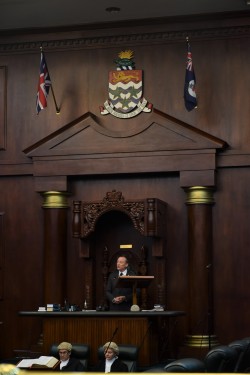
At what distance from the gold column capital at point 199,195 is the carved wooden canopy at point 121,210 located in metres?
0.43

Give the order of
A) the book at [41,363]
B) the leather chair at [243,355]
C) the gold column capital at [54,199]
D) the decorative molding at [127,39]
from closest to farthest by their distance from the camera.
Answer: the leather chair at [243,355] → the book at [41,363] → the decorative molding at [127,39] → the gold column capital at [54,199]

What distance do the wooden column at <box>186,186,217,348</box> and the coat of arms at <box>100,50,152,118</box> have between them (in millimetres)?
1609

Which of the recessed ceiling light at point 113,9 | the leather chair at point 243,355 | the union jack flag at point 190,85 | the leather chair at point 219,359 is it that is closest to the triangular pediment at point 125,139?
the union jack flag at point 190,85

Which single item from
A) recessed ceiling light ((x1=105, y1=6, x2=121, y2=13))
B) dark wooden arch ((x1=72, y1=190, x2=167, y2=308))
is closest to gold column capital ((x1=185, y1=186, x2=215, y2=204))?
dark wooden arch ((x1=72, y1=190, x2=167, y2=308))

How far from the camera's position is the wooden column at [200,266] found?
42.7 feet

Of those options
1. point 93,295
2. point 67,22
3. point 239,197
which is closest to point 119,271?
point 93,295

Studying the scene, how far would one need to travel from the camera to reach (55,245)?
13.7 m

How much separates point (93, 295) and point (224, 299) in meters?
1.99

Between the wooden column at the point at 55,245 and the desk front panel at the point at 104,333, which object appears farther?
the wooden column at the point at 55,245

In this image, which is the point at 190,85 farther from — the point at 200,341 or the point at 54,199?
the point at 200,341

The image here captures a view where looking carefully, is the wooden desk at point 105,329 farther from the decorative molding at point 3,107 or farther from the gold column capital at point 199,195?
the decorative molding at point 3,107

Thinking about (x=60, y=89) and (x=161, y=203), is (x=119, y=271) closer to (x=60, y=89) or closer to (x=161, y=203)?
(x=161, y=203)

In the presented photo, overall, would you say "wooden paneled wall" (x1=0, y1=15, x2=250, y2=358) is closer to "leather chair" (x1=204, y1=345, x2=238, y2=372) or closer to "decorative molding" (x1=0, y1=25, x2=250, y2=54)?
"decorative molding" (x1=0, y1=25, x2=250, y2=54)

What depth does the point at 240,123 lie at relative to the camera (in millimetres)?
13422
